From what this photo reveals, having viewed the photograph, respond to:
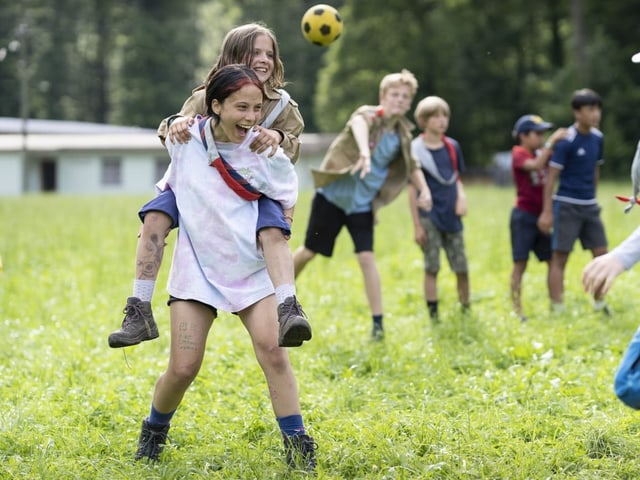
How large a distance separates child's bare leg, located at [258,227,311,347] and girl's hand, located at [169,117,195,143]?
534 mm

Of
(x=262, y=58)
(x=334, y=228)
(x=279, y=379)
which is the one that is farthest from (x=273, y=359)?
(x=334, y=228)

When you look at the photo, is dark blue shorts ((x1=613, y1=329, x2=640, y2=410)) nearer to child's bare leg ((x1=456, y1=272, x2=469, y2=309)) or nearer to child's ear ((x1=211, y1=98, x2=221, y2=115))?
child's ear ((x1=211, y1=98, x2=221, y2=115))

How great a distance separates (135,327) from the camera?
4.03m

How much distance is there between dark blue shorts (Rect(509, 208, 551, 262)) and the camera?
832cm

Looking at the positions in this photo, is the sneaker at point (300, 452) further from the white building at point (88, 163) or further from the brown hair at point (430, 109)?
the white building at point (88, 163)

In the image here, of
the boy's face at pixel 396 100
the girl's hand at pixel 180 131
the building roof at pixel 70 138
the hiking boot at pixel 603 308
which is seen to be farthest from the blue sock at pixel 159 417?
the building roof at pixel 70 138

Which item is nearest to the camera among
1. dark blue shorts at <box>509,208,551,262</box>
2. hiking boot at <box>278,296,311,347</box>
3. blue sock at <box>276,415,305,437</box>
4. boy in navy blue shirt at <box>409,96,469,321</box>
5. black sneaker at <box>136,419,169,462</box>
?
hiking boot at <box>278,296,311,347</box>

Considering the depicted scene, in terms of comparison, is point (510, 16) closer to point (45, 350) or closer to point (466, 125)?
point (466, 125)

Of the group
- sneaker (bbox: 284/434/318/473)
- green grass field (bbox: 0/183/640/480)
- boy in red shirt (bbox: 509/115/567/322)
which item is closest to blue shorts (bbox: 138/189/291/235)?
sneaker (bbox: 284/434/318/473)

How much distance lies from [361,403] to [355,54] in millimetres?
45165

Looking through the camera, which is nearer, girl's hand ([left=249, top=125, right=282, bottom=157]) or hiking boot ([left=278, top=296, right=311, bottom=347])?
hiking boot ([left=278, top=296, right=311, bottom=347])

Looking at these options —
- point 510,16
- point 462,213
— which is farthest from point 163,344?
point 510,16

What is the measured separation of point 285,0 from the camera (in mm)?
60750

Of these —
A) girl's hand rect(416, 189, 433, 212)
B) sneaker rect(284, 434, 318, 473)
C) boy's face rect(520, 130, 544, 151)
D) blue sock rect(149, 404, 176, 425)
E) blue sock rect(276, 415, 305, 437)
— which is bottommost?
sneaker rect(284, 434, 318, 473)
